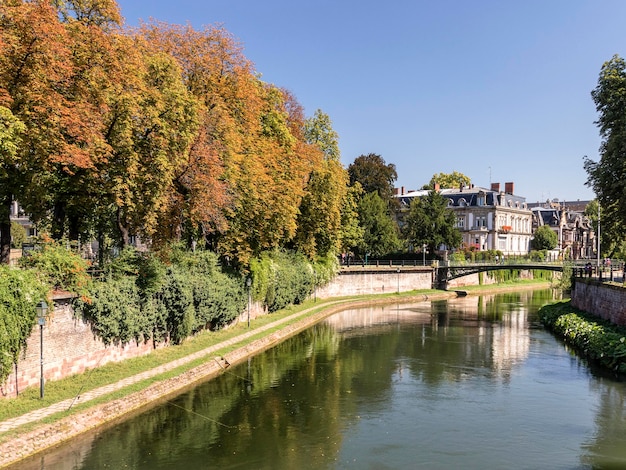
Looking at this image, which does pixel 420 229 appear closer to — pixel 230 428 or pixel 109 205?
pixel 109 205

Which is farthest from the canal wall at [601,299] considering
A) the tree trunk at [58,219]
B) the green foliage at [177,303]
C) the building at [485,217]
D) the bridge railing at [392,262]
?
the building at [485,217]

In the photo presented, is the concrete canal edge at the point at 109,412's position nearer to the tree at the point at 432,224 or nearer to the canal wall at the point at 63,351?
the canal wall at the point at 63,351

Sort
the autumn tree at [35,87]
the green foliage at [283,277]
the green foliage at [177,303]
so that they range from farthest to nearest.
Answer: the green foliage at [283,277]
the green foliage at [177,303]
the autumn tree at [35,87]

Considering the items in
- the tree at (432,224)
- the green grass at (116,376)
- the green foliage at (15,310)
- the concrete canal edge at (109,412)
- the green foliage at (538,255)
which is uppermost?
the tree at (432,224)

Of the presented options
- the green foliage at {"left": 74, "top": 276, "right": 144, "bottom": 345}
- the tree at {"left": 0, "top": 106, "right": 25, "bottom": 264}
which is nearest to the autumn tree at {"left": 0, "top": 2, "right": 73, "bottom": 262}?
the tree at {"left": 0, "top": 106, "right": 25, "bottom": 264}

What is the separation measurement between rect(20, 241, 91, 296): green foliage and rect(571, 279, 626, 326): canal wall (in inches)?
1160

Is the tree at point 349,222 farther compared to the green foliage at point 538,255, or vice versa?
the green foliage at point 538,255

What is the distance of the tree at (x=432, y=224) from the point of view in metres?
75.3

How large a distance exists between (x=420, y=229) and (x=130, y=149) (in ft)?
188

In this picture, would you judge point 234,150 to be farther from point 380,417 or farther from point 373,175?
point 373,175

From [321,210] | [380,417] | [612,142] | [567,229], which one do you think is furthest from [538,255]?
[380,417]

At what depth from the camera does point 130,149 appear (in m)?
23.0

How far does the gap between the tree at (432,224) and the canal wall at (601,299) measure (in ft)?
95.0

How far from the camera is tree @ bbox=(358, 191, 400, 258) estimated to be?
68.6m
